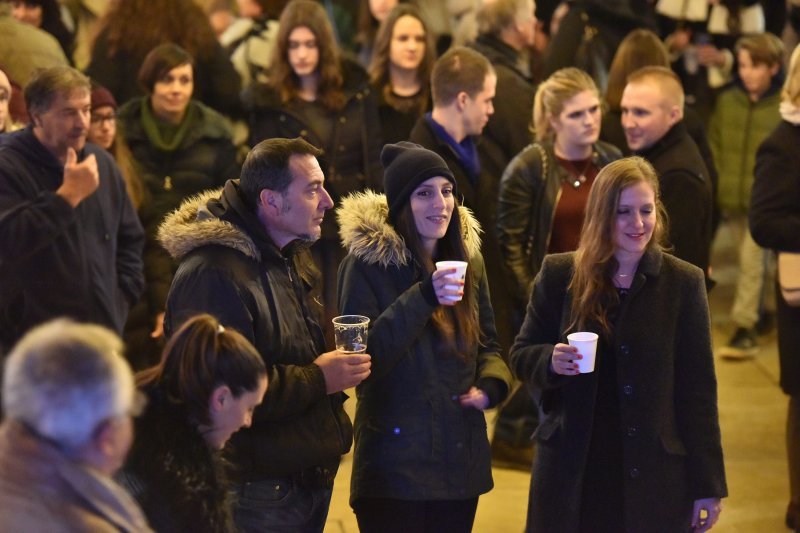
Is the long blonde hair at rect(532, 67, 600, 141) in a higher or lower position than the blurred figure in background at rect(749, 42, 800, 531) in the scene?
higher

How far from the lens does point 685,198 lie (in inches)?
219

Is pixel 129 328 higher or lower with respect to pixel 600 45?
lower

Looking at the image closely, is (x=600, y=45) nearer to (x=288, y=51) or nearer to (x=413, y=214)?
(x=288, y=51)

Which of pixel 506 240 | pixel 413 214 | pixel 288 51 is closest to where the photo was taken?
pixel 413 214

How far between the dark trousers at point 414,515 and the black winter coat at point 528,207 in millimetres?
1698

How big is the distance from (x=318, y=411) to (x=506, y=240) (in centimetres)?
223

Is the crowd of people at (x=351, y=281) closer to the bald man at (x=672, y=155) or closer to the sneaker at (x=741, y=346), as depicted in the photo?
the bald man at (x=672, y=155)

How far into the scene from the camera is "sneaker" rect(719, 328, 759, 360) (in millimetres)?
8180

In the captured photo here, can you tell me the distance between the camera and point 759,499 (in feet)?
19.9

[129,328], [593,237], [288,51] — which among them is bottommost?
[129,328]

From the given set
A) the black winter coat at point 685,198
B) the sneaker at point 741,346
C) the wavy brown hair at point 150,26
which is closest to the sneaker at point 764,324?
the sneaker at point 741,346

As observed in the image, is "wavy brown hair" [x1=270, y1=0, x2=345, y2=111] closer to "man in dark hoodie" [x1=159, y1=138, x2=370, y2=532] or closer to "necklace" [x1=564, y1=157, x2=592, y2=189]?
"necklace" [x1=564, y1=157, x2=592, y2=189]

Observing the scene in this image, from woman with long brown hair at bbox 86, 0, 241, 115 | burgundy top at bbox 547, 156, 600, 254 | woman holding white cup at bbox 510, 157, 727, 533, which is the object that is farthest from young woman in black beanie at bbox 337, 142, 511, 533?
woman with long brown hair at bbox 86, 0, 241, 115

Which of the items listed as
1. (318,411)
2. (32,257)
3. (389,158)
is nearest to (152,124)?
(32,257)
